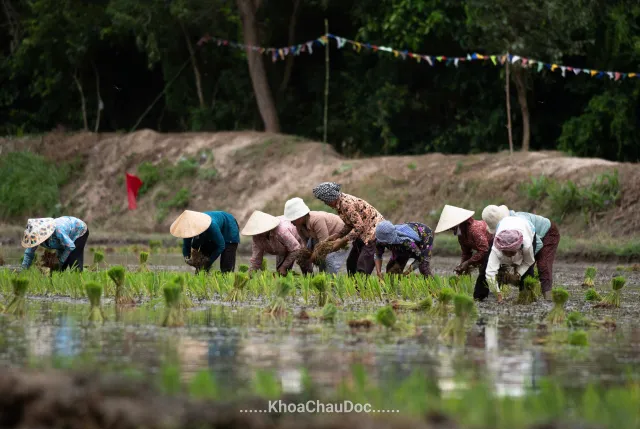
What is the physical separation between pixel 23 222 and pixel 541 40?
50.2ft

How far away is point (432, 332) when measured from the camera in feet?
32.9

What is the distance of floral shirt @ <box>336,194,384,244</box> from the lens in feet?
46.7

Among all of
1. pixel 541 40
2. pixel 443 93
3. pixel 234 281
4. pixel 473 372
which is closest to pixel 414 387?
pixel 473 372

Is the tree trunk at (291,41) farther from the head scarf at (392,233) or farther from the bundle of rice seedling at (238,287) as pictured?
the bundle of rice seedling at (238,287)

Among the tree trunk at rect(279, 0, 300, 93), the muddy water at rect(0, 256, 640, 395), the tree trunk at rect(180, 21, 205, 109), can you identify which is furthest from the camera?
the tree trunk at rect(180, 21, 205, 109)

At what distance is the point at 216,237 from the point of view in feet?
47.6

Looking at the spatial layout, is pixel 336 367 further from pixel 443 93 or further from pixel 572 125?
pixel 443 93

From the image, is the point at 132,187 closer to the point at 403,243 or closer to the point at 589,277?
the point at 589,277

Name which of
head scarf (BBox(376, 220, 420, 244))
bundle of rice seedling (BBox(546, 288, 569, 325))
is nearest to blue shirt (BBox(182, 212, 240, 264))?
head scarf (BBox(376, 220, 420, 244))

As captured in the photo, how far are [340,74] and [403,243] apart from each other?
19.2m

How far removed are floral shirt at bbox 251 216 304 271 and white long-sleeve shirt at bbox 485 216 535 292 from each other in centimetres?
265

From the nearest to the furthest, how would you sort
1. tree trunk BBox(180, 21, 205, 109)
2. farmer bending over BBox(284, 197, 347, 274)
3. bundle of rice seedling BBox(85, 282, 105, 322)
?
bundle of rice seedling BBox(85, 282, 105, 322)
farmer bending over BBox(284, 197, 347, 274)
tree trunk BBox(180, 21, 205, 109)

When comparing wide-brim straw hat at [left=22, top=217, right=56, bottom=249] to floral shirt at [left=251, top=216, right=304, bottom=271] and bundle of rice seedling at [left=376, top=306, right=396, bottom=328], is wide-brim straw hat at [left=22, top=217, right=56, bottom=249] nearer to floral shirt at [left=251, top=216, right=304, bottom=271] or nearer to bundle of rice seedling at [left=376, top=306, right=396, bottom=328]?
floral shirt at [left=251, top=216, right=304, bottom=271]

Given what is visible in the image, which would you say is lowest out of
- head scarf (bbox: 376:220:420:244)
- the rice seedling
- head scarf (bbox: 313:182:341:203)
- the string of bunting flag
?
the rice seedling
